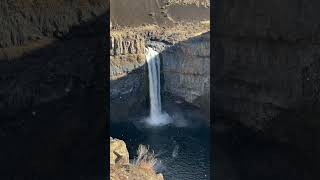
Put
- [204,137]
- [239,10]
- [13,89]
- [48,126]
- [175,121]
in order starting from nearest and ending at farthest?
[13,89] < [48,126] < [239,10] < [204,137] < [175,121]

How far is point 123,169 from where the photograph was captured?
13.6 metres

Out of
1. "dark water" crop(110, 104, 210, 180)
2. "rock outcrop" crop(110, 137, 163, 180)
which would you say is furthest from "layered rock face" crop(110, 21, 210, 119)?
"rock outcrop" crop(110, 137, 163, 180)

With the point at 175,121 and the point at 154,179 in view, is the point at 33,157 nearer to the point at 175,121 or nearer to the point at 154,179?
the point at 154,179

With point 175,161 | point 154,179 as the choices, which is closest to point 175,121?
point 175,161

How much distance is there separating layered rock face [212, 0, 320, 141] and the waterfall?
2267cm

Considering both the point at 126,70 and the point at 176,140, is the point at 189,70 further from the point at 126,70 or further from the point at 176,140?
the point at 176,140

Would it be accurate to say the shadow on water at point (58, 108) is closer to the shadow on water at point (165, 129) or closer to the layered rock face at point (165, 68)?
the shadow on water at point (165, 129)

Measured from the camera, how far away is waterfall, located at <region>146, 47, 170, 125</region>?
83.4ft

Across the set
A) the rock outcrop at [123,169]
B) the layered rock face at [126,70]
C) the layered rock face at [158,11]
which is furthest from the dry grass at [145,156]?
the layered rock face at [158,11]

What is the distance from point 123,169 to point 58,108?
37.7 feet

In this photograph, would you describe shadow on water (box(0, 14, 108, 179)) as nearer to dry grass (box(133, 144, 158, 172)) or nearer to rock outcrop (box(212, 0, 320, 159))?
rock outcrop (box(212, 0, 320, 159))

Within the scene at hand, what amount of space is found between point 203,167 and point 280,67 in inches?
649

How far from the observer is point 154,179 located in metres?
14.0

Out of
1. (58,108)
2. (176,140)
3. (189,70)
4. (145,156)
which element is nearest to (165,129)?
(176,140)
